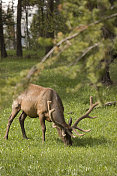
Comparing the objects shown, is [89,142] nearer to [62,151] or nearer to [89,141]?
[89,141]

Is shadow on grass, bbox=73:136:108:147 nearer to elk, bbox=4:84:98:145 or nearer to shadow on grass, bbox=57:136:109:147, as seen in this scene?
shadow on grass, bbox=57:136:109:147

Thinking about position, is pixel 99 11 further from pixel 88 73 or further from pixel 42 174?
pixel 42 174

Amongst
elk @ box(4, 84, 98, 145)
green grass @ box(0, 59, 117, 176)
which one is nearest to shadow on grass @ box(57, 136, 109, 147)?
green grass @ box(0, 59, 117, 176)

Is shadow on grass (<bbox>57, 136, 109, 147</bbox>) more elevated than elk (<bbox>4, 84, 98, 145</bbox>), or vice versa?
elk (<bbox>4, 84, 98, 145</bbox>)

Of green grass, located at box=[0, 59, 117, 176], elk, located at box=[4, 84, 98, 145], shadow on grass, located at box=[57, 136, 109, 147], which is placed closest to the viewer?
green grass, located at box=[0, 59, 117, 176]

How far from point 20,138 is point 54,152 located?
8.52 ft

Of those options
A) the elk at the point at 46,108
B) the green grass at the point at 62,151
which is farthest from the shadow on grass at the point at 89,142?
the elk at the point at 46,108

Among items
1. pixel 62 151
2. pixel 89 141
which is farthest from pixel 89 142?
pixel 62 151

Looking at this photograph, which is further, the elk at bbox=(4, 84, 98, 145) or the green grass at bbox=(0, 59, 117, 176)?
the elk at bbox=(4, 84, 98, 145)

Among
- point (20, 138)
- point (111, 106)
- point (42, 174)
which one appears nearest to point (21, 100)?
point (20, 138)

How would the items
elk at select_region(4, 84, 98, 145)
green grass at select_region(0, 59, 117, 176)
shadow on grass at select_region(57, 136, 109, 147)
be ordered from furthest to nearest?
shadow on grass at select_region(57, 136, 109, 147) → elk at select_region(4, 84, 98, 145) → green grass at select_region(0, 59, 117, 176)

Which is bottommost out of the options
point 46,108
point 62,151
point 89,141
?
point 89,141

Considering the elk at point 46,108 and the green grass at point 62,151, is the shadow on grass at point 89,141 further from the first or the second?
the elk at point 46,108

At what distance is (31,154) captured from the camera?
27.7 feet
